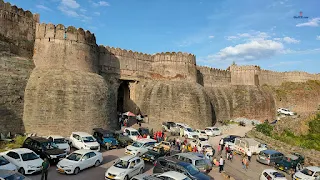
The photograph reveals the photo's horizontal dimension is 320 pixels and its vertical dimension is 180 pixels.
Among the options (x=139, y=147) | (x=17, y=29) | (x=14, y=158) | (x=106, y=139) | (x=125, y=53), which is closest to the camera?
(x=14, y=158)

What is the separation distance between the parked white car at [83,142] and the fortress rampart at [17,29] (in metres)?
10.1

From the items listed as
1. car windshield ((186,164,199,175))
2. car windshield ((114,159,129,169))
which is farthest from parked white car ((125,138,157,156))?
car windshield ((186,164,199,175))

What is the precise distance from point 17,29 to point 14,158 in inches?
554

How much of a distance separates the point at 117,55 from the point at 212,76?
18.2 m

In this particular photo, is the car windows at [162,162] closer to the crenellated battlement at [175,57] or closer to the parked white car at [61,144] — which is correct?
the parked white car at [61,144]

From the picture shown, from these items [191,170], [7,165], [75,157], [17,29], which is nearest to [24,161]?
[7,165]

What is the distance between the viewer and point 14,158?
13445 millimetres

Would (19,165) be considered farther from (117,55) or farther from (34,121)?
(117,55)

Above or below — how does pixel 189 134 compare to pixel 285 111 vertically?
below

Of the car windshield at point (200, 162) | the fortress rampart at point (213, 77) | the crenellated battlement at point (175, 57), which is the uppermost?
the crenellated battlement at point (175, 57)

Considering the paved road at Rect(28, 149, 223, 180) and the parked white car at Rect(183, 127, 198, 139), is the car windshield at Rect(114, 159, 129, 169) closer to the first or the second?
the paved road at Rect(28, 149, 223, 180)

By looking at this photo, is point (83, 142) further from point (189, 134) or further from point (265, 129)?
point (265, 129)

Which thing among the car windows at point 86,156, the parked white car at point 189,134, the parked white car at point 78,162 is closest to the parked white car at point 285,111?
the parked white car at point 189,134

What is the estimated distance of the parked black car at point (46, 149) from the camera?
49.4 ft
